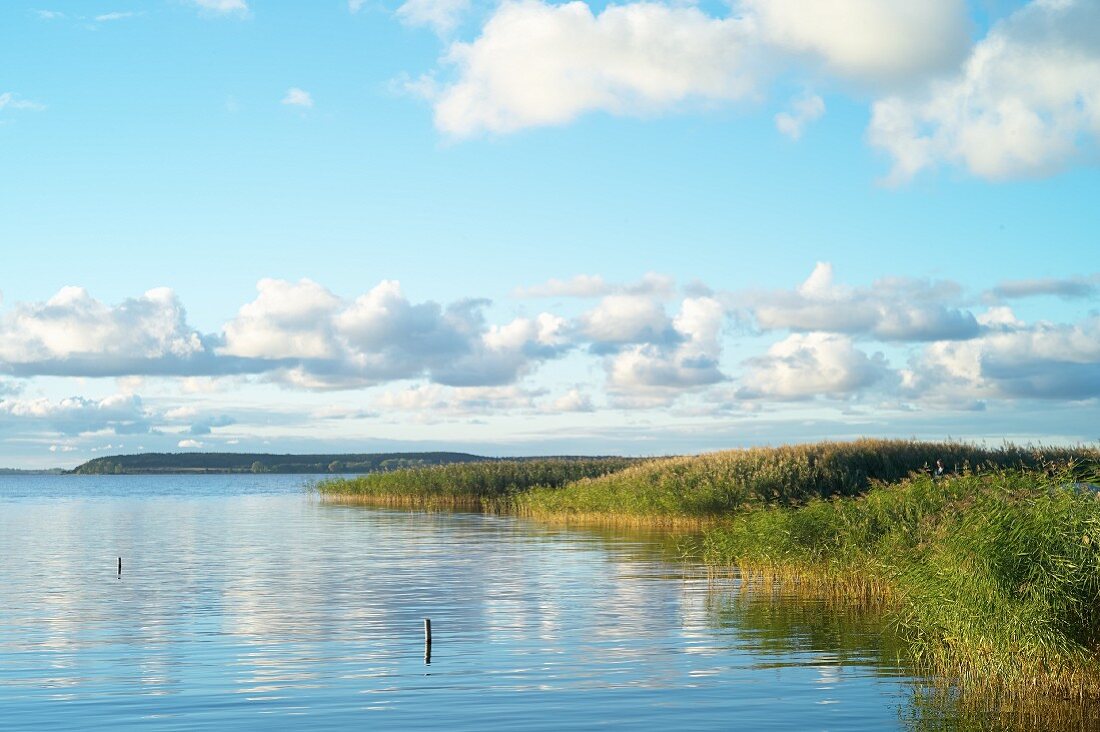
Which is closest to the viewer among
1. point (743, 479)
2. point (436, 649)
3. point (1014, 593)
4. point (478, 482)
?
point (1014, 593)

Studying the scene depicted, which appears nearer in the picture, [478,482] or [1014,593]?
[1014,593]

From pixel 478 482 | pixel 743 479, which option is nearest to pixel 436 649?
pixel 743 479

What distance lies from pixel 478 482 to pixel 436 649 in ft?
162

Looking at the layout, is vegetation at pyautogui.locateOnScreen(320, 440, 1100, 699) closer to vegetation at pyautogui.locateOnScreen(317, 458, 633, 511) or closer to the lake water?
the lake water

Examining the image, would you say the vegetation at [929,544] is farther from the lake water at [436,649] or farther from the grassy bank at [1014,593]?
the lake water at [436,649]

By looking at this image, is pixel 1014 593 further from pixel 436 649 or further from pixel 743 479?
pixel 743 479

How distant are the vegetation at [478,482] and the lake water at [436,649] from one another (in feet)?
93.6

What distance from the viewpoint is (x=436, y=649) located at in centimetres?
2139

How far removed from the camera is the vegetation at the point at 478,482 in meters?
69.1

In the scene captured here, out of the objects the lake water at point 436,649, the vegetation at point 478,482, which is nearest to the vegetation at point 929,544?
the lake water at point 436,649

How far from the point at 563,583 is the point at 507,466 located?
42.3 metres

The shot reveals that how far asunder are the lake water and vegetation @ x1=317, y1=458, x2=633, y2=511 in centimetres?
2854

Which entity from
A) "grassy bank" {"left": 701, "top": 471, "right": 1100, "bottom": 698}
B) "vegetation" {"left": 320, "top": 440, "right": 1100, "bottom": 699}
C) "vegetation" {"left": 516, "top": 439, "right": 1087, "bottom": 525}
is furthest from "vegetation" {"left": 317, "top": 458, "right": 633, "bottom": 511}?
"grassy bank" {"left": 701, "top": 471, "right": 1100, "bottom": 698}

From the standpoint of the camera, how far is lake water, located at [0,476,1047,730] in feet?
53.7
